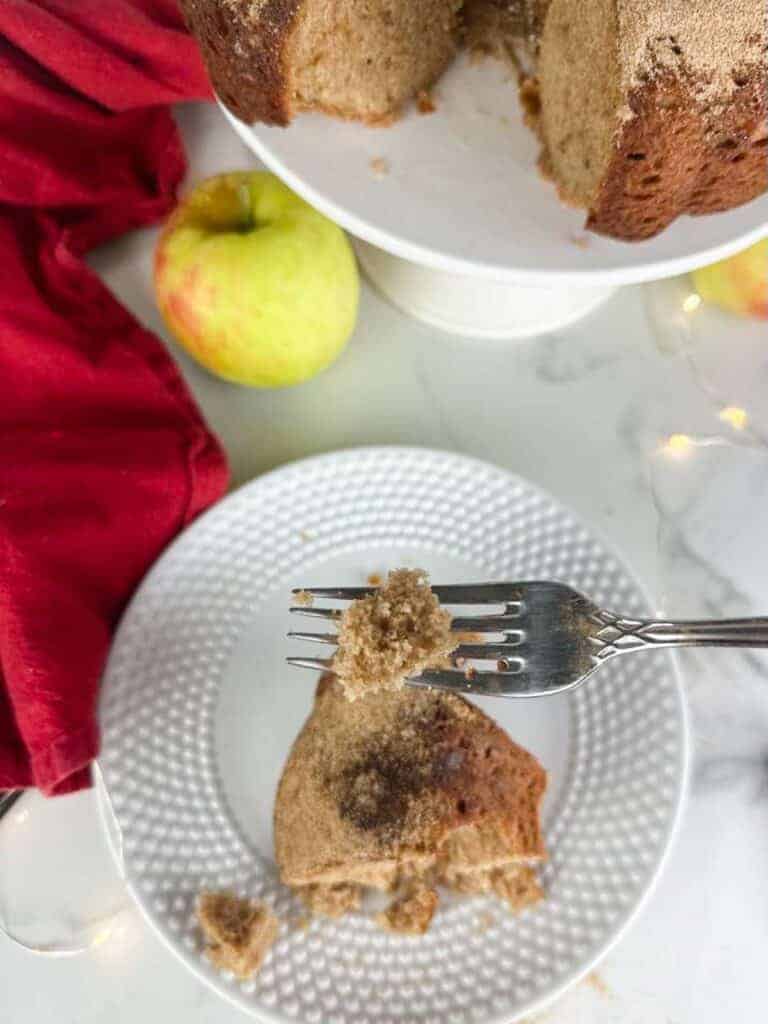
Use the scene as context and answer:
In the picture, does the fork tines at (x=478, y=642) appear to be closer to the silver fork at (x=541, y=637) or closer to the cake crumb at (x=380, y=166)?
the silver fork at (x=541, y=637)

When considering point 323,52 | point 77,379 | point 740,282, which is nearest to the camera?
point 323,52

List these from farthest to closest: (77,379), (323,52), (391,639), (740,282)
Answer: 1. (740,282)
2. (77,379)
3. (323,52)
4. (391,639)

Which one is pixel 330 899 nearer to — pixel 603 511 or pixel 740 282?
pixel 603 511

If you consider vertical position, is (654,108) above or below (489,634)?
above

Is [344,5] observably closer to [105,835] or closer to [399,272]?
[399,272]

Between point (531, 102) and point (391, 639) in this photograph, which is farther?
point (531, 102)

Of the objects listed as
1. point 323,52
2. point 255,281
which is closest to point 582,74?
point 323,52

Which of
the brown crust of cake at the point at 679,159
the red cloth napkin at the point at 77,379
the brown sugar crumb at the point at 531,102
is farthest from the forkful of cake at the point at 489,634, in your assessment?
the brown sugar crumb at the point at 531,102

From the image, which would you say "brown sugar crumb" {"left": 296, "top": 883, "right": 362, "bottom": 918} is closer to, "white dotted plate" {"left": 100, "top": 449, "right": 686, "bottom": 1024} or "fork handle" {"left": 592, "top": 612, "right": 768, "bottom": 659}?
"white dotted plate" {"left": 100, "top": 449, "right": 686, "bottom": 1024}
